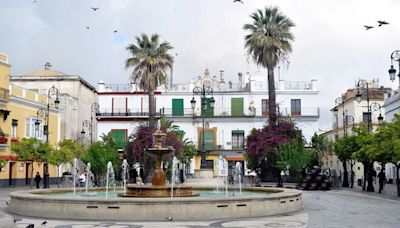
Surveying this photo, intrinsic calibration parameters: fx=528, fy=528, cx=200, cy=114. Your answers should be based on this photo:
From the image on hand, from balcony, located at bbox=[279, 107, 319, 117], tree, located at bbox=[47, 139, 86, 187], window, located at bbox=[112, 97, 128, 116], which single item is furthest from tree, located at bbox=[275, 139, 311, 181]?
window, located at bbox=[112, 97, 128, 116]

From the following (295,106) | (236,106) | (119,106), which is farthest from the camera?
(119,106)

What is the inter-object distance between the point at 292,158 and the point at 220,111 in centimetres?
2387

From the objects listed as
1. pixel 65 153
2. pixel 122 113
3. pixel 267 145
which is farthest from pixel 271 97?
pixel 122 113

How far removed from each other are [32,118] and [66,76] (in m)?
13.2

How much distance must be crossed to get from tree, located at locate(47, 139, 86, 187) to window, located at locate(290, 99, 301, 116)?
25588 millimetres

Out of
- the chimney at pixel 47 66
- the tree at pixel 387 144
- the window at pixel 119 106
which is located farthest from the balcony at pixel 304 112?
the tree at pixel 387 144

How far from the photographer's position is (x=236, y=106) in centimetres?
5884

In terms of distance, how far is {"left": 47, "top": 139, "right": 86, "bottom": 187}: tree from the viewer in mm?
36156

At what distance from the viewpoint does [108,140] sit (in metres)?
38.8

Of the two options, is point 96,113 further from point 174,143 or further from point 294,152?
point 294,152

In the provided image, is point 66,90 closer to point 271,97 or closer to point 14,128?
point 14,128

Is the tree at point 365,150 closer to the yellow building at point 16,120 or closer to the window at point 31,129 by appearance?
the yellow building at point 16,120

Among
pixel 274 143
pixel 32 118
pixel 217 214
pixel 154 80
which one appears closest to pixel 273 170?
pixel 274 143

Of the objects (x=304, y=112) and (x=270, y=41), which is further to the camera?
(x=304, y=112)
